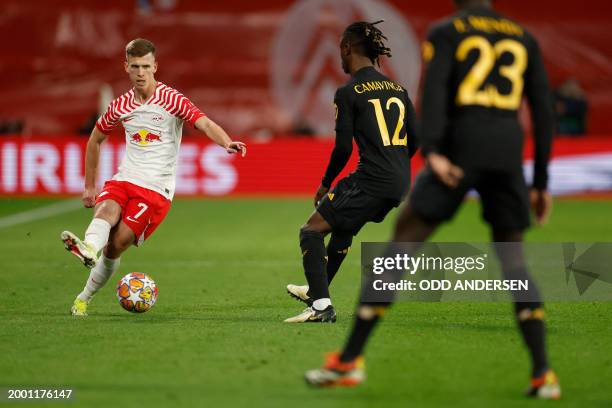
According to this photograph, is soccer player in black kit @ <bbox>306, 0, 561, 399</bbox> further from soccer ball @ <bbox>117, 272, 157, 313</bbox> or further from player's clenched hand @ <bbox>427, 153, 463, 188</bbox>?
soccer ball @ <bbox>117, 272, 157, 313</bbox>

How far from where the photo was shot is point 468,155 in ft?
19.0

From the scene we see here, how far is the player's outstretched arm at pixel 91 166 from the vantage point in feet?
29.6

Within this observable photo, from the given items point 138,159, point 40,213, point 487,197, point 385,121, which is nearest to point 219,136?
point 138,159

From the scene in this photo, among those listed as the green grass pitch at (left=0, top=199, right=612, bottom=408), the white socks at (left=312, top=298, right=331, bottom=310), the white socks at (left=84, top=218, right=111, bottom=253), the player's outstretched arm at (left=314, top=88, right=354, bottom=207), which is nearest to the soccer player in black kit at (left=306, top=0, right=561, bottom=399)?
the green grass pitch at (left=0, top=199, right=612, bottom=408)

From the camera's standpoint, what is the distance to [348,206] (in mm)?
8266

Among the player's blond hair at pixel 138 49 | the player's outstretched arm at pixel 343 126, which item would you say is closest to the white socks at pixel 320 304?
the player's outstretched arm at pixel 343 126

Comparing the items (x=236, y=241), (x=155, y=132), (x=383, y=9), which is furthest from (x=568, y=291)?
(x=383, y=9)

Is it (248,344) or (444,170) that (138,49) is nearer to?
(248,344)

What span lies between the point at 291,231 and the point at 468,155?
414 inches

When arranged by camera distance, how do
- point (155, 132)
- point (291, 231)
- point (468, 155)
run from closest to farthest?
point (468, 155) → point (155, 132) → point (291, 231)

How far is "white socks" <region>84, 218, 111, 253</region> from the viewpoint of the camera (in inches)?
329

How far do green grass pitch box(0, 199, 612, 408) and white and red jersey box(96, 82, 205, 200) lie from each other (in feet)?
3.67

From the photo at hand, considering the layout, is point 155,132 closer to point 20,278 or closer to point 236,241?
point 20,278

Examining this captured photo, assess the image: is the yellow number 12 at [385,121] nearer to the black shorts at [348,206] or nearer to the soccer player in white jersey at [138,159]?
the black shorts at [348,206]
